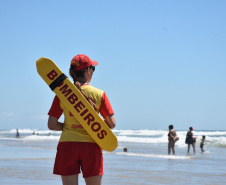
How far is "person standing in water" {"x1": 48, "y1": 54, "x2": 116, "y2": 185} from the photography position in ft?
11.1

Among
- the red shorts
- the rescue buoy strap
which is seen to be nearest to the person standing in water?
the red shorts

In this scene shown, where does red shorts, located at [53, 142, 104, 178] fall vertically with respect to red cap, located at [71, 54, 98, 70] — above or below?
below

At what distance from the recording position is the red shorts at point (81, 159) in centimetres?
338

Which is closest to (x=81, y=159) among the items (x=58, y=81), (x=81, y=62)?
(x=58, y=81)

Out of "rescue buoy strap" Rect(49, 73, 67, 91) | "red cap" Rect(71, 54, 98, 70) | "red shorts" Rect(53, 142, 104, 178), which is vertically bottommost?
"red shorts" Rect(53, 142, 104, 178)

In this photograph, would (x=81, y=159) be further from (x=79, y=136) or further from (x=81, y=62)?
(x=81, y=62)

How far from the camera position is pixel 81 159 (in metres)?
3.41

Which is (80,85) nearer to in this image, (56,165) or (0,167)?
(56,165)

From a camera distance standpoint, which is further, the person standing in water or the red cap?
the red cap

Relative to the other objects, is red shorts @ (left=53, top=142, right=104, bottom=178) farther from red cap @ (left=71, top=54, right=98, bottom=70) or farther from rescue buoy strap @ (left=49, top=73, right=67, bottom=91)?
red cap @ (left=71, top=54, right=98, bottom=70)

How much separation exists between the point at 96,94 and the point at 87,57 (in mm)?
337

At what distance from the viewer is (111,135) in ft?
11.1

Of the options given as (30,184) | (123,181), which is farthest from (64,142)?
(123,181)

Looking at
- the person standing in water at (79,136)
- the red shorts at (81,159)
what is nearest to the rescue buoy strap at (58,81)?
the person standing in water at (79,136)
